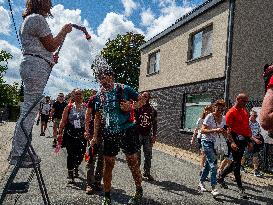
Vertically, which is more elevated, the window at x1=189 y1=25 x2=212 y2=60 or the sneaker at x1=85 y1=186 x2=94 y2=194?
the window at x1=189 y1=25 x2=212 y2=60

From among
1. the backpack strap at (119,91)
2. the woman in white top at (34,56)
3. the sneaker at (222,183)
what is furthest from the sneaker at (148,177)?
the woman in white top at (34,56)

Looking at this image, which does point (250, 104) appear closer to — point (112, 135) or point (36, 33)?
point (112, 135)

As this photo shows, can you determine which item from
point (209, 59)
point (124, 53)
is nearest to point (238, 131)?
point (209, 59)

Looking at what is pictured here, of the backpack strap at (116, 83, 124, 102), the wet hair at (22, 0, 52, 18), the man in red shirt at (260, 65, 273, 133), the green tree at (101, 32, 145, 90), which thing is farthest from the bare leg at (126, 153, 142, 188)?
the green tree at (101, 32, 145, 90)

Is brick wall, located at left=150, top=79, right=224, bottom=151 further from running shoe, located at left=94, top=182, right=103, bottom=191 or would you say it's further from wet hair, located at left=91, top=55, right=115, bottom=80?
wet hair, located at left=91, top=55, right=115, bottom=80

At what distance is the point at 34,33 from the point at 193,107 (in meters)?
14.9

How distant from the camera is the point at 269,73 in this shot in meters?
2.54

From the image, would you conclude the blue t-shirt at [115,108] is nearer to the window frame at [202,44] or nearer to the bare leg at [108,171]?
the bare leg at [108,171]

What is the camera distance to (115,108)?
5766mm

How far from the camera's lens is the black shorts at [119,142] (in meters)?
5.74

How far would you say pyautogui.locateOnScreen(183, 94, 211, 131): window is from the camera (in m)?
16.9

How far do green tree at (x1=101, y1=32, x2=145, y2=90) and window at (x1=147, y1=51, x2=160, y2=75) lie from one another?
81.7 feet

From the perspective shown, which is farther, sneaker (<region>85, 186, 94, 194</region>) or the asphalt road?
sneaker (<region>85, 186, 94, 194</region>)

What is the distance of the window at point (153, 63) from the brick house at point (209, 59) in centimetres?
137
